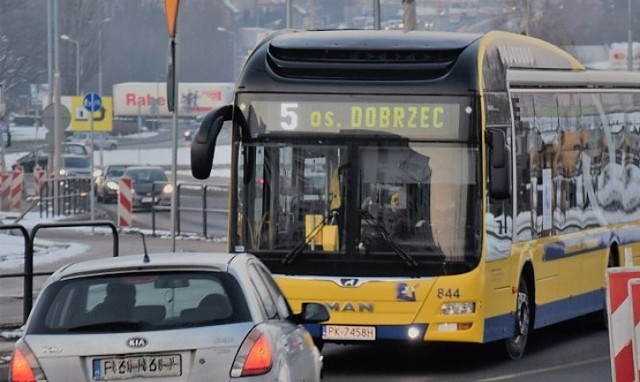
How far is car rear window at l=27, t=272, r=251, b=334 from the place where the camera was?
9672mm

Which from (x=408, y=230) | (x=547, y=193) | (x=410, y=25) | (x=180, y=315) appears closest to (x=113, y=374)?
(x=180, y=315)

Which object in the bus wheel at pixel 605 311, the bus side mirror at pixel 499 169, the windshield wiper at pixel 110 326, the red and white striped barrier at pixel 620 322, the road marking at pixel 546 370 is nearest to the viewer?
the windshield wiper at pixel 110 326

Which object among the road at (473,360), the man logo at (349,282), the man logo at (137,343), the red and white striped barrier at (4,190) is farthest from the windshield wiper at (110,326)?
the red and white striped barrier at (4,190)

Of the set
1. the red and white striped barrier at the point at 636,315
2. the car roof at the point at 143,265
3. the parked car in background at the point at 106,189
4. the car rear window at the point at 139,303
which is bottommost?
the parked car in background at the point at 106,189

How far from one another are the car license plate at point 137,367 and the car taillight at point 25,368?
11.5 inches

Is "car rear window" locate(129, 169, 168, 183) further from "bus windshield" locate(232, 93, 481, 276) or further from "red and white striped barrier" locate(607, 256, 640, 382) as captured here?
"red and white striped barrier" locate(607, 256, 640, 382)

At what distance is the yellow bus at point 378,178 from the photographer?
15.4 m

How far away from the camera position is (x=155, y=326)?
31.6 ft

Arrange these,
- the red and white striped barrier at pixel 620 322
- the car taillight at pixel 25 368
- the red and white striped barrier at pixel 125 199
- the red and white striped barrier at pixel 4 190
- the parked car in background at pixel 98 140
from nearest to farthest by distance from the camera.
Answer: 1. the car taillight at pixel 25 368
2. the red and white striped barrier at pixel 620 322
3. the red and white striped barrier at pixel 125 199
4. the red and white striped barrier at pixel 4 190
5. the parked car in background at pixel 98 140

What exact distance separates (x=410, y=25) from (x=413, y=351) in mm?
16579

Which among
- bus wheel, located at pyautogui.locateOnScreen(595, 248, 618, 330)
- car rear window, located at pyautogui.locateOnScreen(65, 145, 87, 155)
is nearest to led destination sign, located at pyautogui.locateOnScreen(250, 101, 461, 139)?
bus wheel, located at pyautogui.locateOnScreen(595, 248, 618, 330)

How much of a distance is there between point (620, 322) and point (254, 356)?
3.44 m

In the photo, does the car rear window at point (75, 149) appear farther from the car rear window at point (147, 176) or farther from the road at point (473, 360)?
the road at point (473, 360)

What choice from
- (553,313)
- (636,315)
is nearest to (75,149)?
(553,313)
